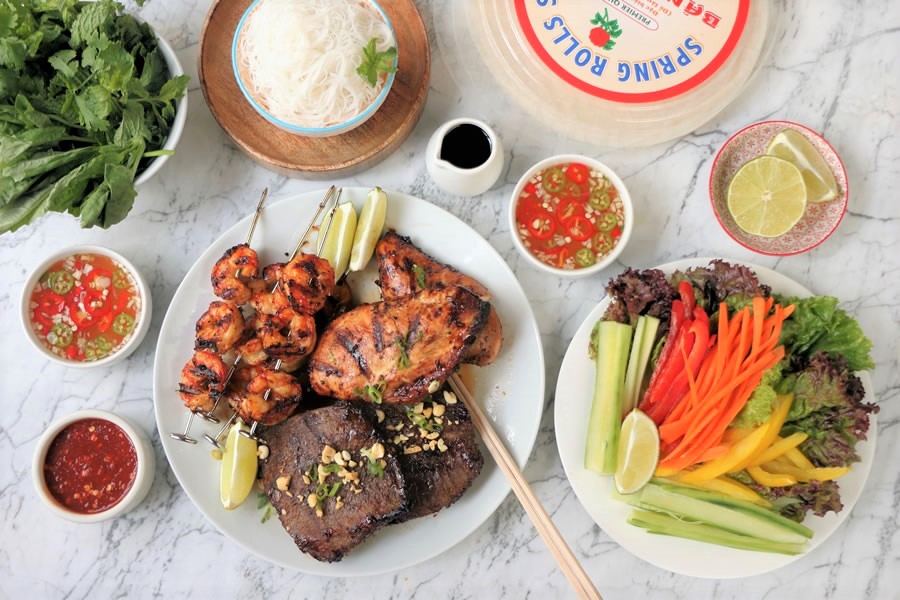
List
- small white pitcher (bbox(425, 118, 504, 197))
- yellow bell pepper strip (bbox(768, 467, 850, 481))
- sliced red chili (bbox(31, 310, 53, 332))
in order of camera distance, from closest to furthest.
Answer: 1. yellow bell pepper strip (bbox(768, 467, 850, 481))
2. small white pitcher (bbox(425, 118, 504, 197))
3. sliced red chili (bbox(31, 310, 53, 332))

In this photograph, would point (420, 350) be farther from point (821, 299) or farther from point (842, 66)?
point (842, 66)

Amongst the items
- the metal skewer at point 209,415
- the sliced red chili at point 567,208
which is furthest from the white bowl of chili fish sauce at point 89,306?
the sliced red chili at point 567,208

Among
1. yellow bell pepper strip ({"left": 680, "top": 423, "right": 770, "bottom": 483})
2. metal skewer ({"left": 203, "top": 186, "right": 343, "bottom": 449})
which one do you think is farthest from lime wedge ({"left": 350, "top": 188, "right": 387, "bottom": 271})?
yellow bell pepper strip ({"left": 680, "top": 423, "right": 770, "bottom": 483})

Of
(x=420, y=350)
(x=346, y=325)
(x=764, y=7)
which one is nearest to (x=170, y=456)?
(x=346, y=325)

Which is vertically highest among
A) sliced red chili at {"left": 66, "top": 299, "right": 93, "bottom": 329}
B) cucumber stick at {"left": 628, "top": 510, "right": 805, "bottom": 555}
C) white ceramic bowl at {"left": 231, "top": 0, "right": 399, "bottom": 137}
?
white ceramic bowl at {"left": 231, "top": 0, "right": 399, "bottom": 137}

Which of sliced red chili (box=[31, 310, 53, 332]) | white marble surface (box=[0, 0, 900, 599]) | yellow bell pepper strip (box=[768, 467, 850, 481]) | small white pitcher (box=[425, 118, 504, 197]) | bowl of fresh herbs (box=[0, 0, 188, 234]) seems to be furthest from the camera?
white marble surface (box=[0, 0, 900, 599])

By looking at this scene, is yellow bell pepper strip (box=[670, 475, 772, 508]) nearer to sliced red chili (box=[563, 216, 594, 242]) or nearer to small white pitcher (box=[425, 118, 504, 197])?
sliced red chili (box=[563, 216, 594, 242])
